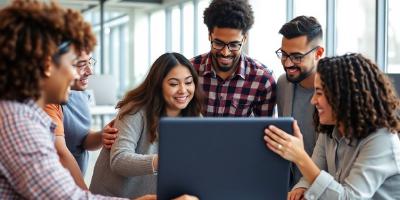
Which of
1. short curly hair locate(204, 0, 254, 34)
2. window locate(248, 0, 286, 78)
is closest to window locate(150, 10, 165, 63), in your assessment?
window locate(248, 0, 286, 78)

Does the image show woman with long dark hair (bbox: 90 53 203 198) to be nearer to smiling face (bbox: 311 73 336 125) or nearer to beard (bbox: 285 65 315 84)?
beard (bbox: 285 65 315 84)

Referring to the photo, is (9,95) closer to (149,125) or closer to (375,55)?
(149,125)

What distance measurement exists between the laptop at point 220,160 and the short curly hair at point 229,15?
44.7 inches

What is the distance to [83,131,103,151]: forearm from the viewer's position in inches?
77.7

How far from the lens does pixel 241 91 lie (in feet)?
7.22

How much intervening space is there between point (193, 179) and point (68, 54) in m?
0.42

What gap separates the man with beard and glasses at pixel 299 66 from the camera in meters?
1.98

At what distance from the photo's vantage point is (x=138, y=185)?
1690 millimetres

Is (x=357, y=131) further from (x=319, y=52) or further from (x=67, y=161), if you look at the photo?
(x=67, y=161)

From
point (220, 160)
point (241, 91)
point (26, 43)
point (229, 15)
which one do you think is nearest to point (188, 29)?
point (229, 15)

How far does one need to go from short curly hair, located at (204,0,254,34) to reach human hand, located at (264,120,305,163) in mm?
1087

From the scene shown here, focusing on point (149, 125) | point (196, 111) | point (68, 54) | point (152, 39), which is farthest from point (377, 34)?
point (152, 39)

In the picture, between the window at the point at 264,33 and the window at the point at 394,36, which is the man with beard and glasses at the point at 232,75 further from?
the window at the point at 264,33

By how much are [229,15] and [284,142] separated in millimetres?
1223
